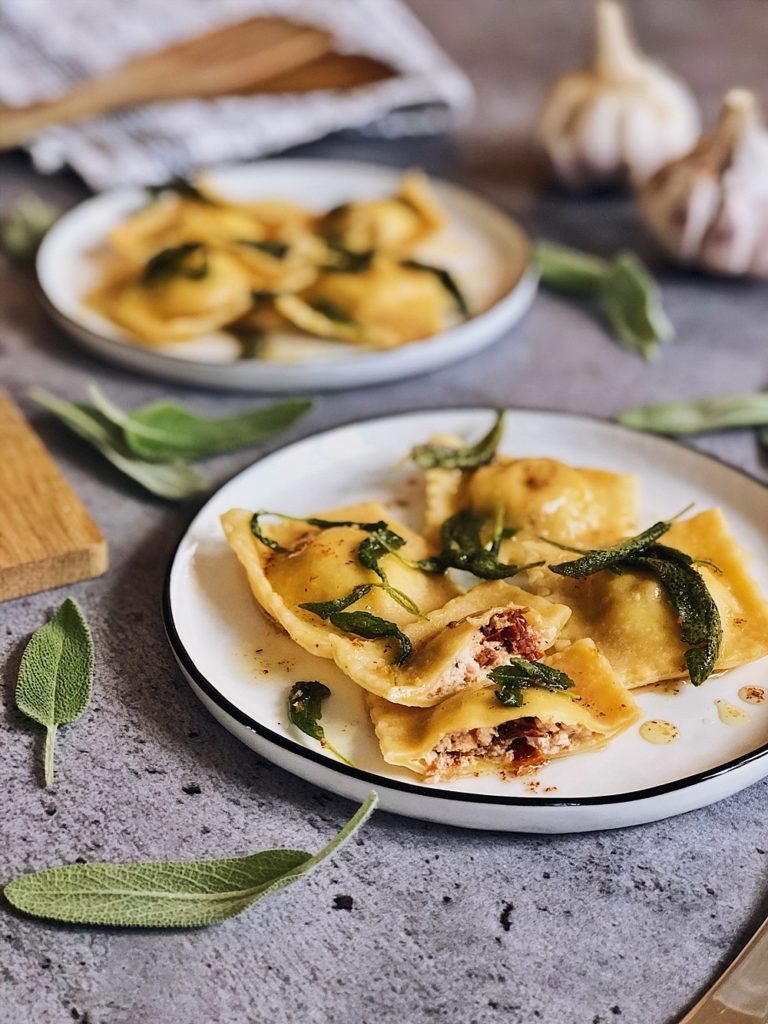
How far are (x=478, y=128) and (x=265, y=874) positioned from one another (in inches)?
138

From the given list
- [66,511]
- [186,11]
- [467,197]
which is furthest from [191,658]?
[186,11]

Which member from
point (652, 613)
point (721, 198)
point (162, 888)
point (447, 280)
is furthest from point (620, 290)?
point (162, 888)

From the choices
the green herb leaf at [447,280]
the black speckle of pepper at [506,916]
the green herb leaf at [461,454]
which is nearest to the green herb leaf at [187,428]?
the green herb leaf at [461,454]

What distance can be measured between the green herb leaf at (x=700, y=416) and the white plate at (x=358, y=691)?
0.21 meters

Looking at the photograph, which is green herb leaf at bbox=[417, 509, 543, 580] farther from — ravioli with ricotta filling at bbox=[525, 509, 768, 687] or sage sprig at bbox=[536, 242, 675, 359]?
sage sprig at bbox=[536, 242, 675, 359]

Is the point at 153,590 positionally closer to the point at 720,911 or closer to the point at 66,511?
the point at 66,511

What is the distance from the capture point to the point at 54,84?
4141mm

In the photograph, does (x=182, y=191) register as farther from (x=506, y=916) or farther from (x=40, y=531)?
(x=506, y=916)

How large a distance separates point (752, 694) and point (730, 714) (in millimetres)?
66

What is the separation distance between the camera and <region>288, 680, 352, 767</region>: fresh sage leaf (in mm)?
1771

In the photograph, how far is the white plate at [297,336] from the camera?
9.33 feet

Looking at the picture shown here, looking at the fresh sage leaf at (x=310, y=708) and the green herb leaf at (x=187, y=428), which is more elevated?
the fresh sage leaf at (x=310, y=708)

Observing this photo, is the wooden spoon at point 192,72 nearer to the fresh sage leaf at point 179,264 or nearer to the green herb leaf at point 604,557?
the fresh sage leaf at point 179,264

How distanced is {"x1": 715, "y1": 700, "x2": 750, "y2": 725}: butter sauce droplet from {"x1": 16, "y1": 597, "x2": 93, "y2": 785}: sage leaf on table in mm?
1003
